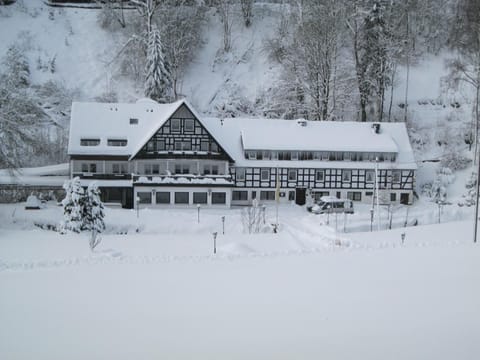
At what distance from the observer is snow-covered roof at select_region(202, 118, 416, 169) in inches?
1330

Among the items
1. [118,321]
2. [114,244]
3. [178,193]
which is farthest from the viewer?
[178,193]

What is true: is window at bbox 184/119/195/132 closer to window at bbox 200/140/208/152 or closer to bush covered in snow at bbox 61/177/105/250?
window at bbox 200/140/208/152

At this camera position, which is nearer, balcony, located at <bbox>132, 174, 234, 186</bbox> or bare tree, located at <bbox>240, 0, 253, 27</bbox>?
balcony, located at <bbox>132, 174, 234, 186</bbox>

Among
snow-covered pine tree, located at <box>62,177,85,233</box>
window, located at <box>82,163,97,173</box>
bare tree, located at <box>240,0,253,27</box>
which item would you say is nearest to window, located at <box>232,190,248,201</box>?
window, located at <box>82,163,97,173</box>

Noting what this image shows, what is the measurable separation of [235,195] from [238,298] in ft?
72.3

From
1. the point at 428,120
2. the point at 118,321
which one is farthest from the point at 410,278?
the point at 428,120

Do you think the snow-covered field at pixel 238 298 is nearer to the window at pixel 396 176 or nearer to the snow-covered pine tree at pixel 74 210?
the snow-covered pine tree at pixel 74 210

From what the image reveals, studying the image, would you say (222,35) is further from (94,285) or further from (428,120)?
(94,285)

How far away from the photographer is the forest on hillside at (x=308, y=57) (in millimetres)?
42125

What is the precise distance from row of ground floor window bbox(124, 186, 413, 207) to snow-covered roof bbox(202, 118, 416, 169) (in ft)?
6.84

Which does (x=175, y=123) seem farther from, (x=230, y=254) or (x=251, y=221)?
(x=230, y=254)

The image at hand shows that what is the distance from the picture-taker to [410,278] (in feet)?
46.2

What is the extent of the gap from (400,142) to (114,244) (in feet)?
79.9

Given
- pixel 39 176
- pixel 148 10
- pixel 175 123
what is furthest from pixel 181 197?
pixel 148 10
